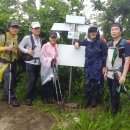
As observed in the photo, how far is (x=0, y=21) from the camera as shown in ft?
28.4

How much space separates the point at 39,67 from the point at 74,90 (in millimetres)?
1358

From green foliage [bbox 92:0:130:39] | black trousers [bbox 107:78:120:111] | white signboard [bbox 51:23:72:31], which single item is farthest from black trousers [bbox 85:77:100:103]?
green foliage [bbox 92:0:130:39]

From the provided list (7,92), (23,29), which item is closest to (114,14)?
(23,29)

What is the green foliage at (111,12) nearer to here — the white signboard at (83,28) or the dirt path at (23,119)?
the white signboard at (83,28)

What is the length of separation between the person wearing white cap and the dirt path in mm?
473

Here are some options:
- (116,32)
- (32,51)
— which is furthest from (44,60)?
(116,32)

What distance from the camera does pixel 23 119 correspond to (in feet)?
22.4

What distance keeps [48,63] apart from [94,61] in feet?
3.68

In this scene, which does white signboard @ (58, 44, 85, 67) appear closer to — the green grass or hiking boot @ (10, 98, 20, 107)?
the green grass

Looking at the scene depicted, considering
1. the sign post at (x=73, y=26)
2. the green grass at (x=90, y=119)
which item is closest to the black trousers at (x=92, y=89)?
the green grass at (x=90, y=119)

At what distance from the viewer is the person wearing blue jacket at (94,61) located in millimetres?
7090

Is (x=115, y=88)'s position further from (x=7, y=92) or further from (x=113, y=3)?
(x=113, y=3)

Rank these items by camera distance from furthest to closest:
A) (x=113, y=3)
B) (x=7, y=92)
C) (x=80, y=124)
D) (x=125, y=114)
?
(x=113, y=3) → (x=7, y=92) → (x=125, y=114) → (x=80, y=124)

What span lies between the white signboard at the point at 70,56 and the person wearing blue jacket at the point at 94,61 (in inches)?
15.8
